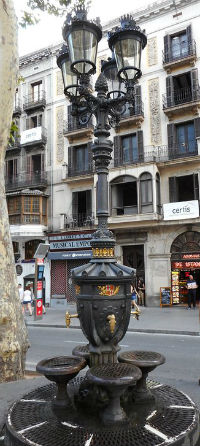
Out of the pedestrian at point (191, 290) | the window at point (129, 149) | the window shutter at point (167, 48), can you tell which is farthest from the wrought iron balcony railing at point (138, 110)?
the pedestrian at point (191, 290)

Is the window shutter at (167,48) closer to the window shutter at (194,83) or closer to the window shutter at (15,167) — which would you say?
the window shutter at (194,83)

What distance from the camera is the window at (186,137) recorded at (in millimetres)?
20133

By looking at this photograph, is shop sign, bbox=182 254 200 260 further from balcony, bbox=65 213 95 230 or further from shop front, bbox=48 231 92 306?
balcony, bbox=65 213 95 230

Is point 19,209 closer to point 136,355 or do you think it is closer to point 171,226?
point 171,226

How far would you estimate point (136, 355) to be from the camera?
3875 mm

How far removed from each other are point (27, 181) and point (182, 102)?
39.0ft

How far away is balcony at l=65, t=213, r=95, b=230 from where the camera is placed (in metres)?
22.3

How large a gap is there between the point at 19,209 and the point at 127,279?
21.0 m

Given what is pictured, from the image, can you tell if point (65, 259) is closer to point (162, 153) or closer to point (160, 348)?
point (162, 153)

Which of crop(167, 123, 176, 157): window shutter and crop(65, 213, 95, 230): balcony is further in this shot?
crop(65, 213, 95, 230): balcony

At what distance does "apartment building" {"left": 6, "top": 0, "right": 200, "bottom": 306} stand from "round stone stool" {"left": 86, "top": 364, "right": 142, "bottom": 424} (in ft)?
53.7

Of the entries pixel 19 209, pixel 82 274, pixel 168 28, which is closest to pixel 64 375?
pixel 82 274

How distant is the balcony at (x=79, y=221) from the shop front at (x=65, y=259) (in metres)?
0.53

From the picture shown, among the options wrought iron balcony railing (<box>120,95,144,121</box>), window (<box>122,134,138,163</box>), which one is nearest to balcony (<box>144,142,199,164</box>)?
window (<box>122,134,138,163</box>)
